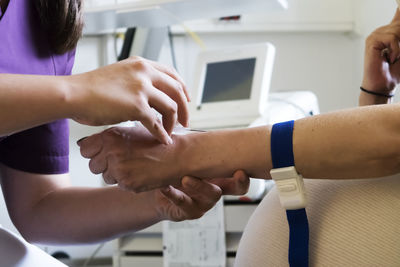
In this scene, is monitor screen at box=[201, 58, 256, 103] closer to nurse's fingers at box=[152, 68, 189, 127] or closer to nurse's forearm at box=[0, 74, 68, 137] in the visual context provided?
nurse's fingers at box=[152, 68, 189, 127]

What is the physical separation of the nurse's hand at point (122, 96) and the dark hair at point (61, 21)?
0.32m

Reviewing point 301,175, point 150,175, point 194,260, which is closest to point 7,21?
point 150,175

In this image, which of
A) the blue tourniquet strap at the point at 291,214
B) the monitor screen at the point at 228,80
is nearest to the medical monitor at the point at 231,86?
the monitor screen at the point at 228,80

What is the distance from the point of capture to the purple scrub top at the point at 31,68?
2.89 ft

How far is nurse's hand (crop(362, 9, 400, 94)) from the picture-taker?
1099 millimetres

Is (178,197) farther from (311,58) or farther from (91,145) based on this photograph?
(311,58)

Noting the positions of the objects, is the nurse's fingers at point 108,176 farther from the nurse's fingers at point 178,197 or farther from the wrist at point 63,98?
the wrist at point 63,98

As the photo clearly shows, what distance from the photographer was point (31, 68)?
918 mm

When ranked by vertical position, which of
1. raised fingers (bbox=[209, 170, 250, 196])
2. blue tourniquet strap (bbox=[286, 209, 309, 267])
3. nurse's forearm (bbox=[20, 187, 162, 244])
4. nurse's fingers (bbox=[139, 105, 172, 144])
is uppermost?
nurse's fingers (bbox=[139, 105, 172, 144])

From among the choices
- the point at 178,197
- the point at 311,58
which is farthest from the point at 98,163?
the point at 311,58

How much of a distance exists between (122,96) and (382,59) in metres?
0.68

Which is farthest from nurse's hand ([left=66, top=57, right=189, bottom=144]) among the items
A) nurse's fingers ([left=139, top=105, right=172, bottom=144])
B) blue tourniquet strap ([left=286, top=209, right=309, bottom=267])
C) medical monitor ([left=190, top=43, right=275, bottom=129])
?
medical monitor ([left=190, top=43, right=275, bottom=129])

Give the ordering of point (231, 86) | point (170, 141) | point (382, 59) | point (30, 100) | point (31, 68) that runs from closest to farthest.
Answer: point (30, 100) → point (170, 141) → point (31, 68) → point (382, 59) → point (231, 86)

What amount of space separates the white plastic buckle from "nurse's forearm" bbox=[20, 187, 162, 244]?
0.27m
